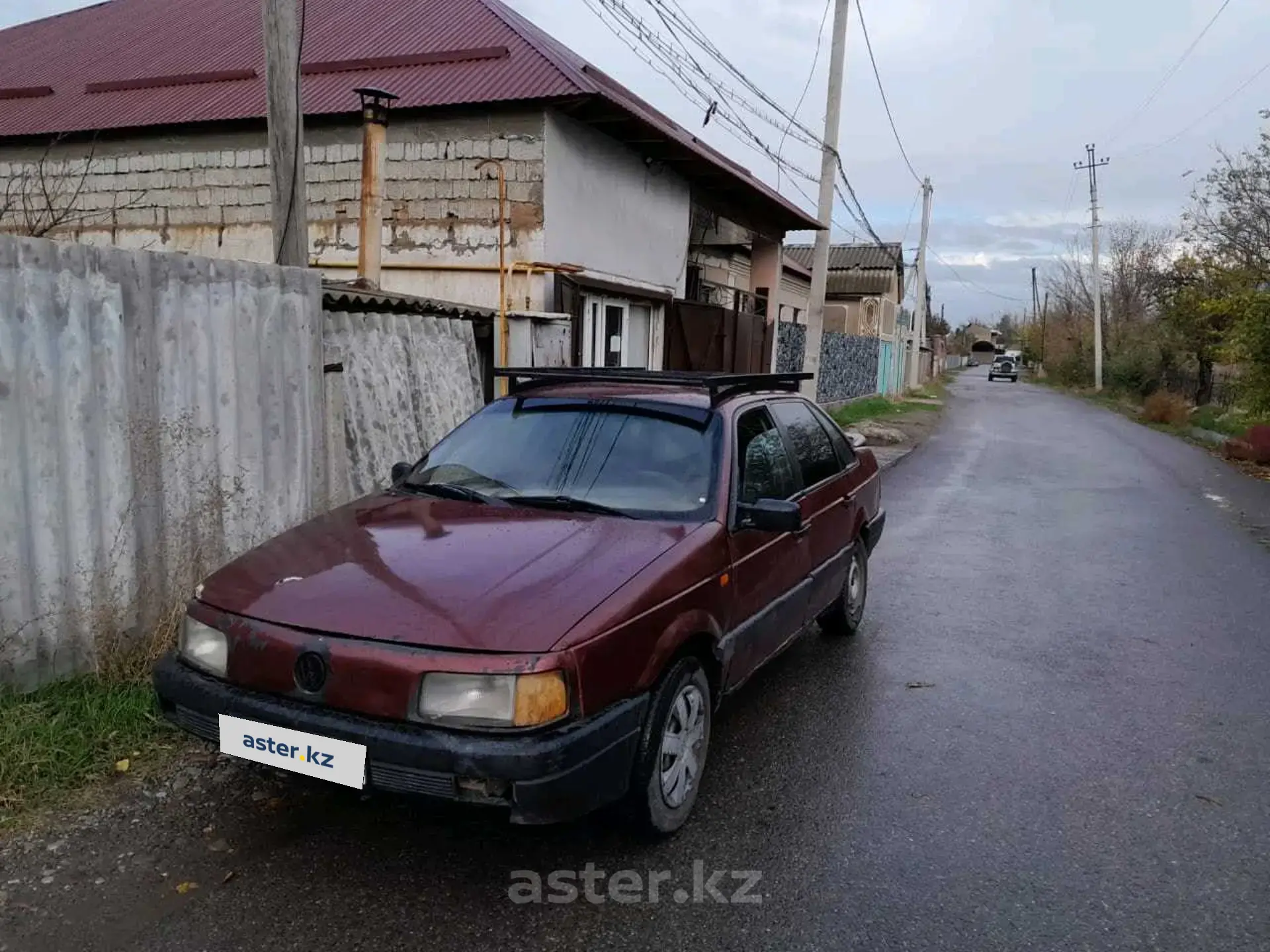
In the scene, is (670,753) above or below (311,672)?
below

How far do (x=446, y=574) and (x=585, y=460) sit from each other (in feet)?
3.60

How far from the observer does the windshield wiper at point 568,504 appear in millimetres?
3729

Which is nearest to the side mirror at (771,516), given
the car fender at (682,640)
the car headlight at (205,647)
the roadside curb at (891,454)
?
the car fender at (682,640)

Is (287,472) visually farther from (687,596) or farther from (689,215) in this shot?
(689,215)

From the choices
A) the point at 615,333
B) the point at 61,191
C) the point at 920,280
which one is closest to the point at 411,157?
the point at 615,333

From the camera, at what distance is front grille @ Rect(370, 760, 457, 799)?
2.73m

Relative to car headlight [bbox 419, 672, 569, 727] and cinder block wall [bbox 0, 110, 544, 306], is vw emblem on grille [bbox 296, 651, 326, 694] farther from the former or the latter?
cinder block wall [bbox 0, 110, 544, 306]

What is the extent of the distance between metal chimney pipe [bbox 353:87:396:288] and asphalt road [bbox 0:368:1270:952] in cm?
476

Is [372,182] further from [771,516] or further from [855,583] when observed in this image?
[771,516]

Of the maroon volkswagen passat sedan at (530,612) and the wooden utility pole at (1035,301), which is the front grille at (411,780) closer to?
the maroon volkswagen passat sedan at (530,612)

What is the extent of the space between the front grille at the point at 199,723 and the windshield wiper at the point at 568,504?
4.52ft


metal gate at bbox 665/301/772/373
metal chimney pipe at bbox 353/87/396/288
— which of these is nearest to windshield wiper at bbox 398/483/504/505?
metal chimney pipe at bbox 353/87/396/288

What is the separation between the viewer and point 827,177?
591 inches

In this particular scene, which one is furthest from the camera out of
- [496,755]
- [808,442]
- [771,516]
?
[808,442]
